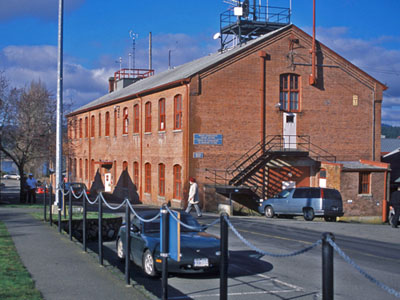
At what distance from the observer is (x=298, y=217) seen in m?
28.6

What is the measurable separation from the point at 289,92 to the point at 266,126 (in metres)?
2.95

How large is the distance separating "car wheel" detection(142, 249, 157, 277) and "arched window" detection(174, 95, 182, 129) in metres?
21.5

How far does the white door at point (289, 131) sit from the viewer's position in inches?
1314

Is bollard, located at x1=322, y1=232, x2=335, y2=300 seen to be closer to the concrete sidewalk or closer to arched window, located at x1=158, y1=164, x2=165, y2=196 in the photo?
the concrete sidewalk

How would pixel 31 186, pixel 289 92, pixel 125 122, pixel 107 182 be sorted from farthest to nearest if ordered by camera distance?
pixel 107 182
pixel 125 122
pixel 289 92
pixel 31 186

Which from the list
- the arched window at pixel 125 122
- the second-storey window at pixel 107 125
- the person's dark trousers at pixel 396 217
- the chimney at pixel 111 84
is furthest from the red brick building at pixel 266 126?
the chimney at pixel 111 84

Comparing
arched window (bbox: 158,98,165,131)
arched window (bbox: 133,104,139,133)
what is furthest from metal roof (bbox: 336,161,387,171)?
arched window (bbox: 133,104,139,133)

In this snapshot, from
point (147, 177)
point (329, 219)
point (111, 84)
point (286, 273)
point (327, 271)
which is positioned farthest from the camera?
point (111, 84)

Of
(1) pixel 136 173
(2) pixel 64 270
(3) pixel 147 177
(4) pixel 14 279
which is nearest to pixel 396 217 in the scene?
(2) pixel 64 270

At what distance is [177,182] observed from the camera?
106 ft

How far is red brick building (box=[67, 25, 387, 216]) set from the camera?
3106 centimetres

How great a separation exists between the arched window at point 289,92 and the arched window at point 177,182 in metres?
7.84

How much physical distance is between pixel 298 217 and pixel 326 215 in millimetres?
3116

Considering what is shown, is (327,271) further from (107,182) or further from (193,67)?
(107,182)
